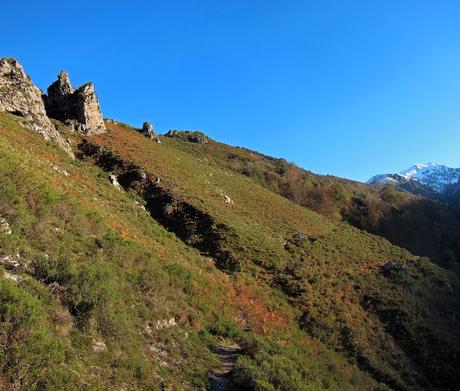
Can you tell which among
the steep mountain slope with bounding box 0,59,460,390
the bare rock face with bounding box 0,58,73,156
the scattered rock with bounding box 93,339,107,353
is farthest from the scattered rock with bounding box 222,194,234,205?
the scattered rock with bounding box 93,339,107,353

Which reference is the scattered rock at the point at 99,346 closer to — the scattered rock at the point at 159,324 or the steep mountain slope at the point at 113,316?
the steep mountain slope at the point at 113,316

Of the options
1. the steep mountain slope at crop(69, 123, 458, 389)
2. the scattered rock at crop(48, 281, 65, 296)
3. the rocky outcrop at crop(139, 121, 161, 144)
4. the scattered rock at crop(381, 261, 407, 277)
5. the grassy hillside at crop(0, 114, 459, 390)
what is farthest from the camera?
the rocky outcrop at crop(139, 121, 161, 144)

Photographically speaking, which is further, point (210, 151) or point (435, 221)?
point (210, 151)

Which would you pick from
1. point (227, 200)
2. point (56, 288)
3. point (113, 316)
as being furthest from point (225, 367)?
point (227, 200)

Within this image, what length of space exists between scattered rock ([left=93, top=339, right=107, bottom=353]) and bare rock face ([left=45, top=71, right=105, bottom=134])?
38044 millimetres

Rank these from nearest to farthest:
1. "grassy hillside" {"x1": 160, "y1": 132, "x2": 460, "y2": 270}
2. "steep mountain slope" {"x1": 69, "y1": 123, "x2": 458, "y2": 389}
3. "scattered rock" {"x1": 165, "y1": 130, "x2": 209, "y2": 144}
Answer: "steep mountain slope" {"x1": 69, "y1": 123, "x2": 458, "y2": 389} < "grassy hillside" {"x1": 160, "y1": 132, "x2": 460, "y2": 270} < "scattered rock" {"x1": 165, "y1": 130, "x2": 209, "y2": 144}

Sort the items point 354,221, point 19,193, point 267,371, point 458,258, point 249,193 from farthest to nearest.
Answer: point 354,221 < point 458,258 < point 249,193 < point 19,193 < point 267,371

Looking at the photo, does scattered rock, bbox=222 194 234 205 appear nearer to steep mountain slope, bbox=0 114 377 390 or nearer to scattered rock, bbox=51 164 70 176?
scattered rock, bbox=51 164 70 176

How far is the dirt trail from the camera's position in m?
10.7

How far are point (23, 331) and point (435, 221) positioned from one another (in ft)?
307

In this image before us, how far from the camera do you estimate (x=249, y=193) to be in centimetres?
4475

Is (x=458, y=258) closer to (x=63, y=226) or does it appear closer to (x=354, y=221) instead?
(x=354, y=221)

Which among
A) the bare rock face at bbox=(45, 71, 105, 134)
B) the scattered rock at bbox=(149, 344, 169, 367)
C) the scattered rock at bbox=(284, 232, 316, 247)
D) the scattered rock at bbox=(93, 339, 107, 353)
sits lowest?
the scattered rock at bbox=(149, 344, 169, 367)

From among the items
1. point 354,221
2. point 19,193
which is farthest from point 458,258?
point 19,193
